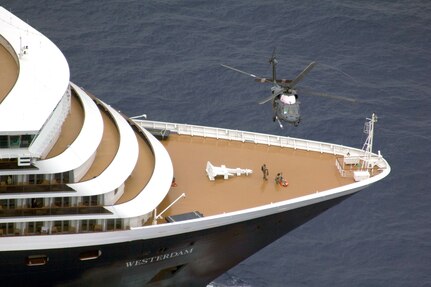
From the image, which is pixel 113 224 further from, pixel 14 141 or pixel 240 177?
pixel 240 177

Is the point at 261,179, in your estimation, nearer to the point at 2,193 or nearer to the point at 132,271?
the point at 132,271

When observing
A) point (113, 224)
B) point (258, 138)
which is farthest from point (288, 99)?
point (113, 224)

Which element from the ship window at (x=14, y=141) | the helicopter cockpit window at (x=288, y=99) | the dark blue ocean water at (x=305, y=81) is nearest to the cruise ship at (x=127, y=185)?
the ship window at (x=14, y=141)

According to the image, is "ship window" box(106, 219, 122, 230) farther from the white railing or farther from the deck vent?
the white railing

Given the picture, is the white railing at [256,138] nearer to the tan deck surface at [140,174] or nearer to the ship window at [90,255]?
the tan deck surface at [140,174]

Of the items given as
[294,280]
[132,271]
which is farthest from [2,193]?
[294,280]

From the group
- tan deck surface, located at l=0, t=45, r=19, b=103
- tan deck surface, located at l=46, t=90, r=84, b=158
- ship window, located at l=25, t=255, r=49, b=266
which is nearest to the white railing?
tan deck surface, located at l=46, t=90, r=84, b=158
